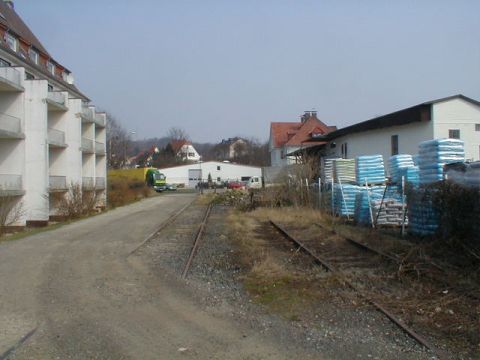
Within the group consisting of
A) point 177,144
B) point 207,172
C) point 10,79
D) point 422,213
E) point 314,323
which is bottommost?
point 314,323

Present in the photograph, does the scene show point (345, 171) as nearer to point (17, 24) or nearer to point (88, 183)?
point (88, 183)

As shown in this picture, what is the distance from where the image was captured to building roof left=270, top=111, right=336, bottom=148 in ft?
246

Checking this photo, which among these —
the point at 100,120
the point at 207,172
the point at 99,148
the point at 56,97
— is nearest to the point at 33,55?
the point at 100,120

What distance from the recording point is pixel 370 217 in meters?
18.5

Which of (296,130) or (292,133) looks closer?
(292,133)

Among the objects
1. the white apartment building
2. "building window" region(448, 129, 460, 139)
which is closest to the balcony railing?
the white apartment building

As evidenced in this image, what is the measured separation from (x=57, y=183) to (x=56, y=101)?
15.8 feet

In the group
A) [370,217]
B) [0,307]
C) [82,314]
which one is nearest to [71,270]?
[0,307]

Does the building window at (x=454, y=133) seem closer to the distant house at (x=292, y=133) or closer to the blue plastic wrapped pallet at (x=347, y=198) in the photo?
the blue plastic wrapped pallet at (x=347, y=198)

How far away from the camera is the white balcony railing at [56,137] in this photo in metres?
30.4

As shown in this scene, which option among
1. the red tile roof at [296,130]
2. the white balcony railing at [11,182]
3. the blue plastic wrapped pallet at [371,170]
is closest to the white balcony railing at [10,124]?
the white balcony railing at [11,182]

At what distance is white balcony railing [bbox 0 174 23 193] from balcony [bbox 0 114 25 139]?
2046mm

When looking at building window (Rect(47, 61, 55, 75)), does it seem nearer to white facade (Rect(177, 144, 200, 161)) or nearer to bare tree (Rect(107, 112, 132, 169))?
bare tree (Rect(107, 112, 132, 169))

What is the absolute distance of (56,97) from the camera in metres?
31.0
